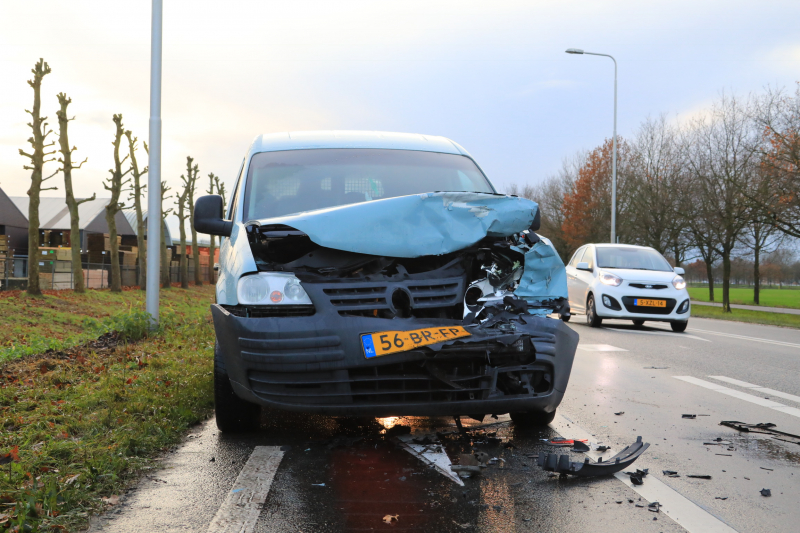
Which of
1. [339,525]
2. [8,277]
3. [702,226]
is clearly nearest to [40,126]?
[8,277]

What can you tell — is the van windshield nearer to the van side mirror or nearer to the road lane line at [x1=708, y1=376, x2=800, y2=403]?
the van side mirror

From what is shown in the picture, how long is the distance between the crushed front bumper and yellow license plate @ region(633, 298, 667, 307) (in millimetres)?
10012

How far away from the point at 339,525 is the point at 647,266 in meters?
12.7

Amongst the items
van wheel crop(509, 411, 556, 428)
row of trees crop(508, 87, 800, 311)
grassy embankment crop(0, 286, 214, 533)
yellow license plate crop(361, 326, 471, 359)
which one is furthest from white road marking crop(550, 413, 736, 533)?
row of trees crop(508, 87, 800, 311)

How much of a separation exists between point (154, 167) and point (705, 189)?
85.8ft

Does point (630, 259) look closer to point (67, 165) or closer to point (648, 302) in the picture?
point (648, 302)

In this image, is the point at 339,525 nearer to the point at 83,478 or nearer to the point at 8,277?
the point at 83,478

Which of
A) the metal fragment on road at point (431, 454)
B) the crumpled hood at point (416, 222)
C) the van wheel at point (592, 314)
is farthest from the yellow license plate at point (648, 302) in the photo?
the metal fragment on road at point (431, 454)

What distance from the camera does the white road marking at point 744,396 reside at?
5.71 m

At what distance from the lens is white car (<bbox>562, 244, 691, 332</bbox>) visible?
43.6ft

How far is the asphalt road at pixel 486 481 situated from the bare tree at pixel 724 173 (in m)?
24.8

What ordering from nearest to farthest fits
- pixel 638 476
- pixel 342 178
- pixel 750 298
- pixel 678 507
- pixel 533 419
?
1. pixel 678 507
2. pixel 638 476
3. pixel 533 419
4. pixel 342 178
5. pixel 750 298

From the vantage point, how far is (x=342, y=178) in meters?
5.20

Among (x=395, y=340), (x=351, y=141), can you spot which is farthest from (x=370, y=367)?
(x=351, y=141)
